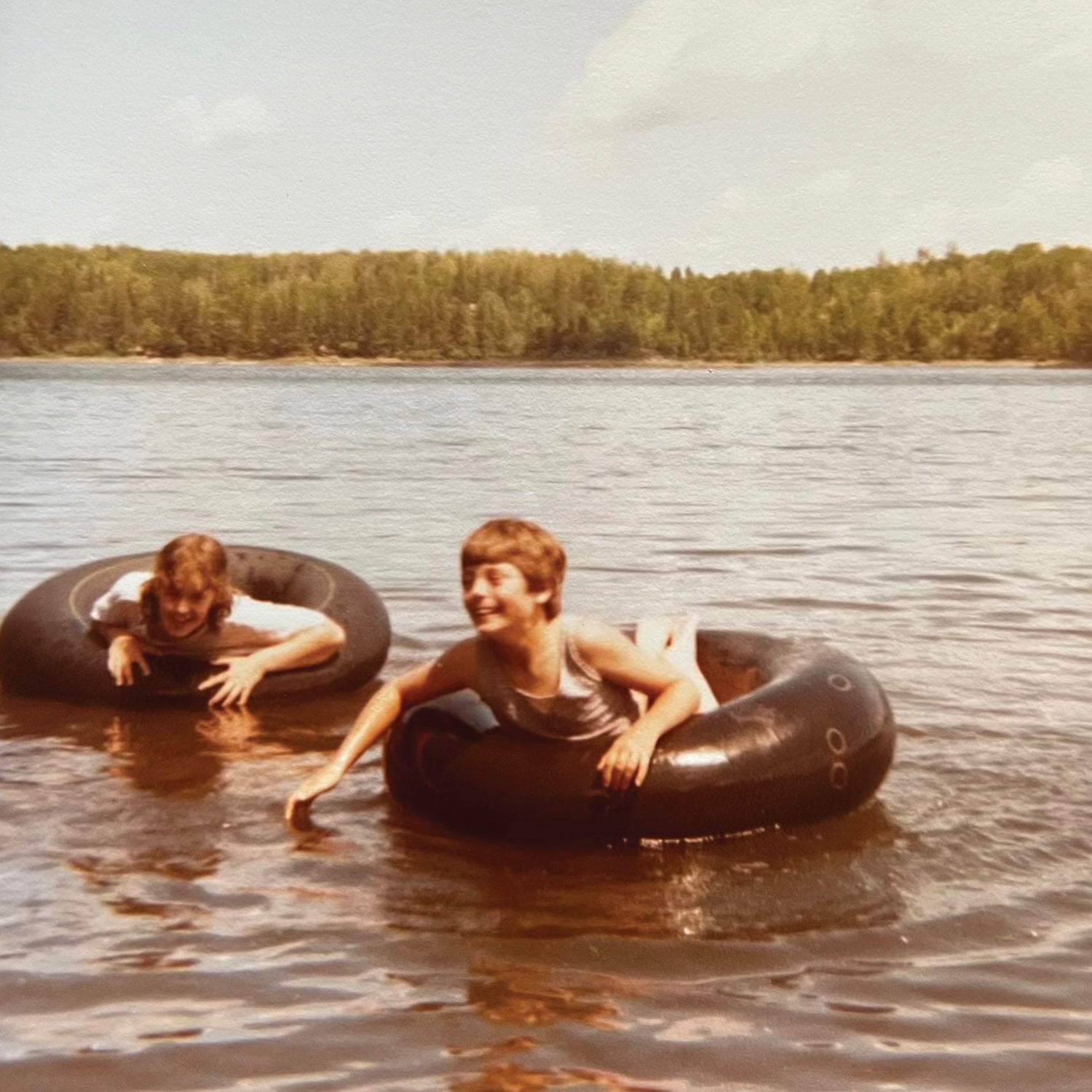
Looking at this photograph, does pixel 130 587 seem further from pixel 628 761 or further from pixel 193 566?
pixel 628 761

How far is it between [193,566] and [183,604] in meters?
0.21

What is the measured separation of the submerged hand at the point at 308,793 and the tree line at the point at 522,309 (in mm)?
105578

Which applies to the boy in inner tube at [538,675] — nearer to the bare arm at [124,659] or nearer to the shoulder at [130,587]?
the bare arm at [124,659]

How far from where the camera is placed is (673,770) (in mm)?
5793

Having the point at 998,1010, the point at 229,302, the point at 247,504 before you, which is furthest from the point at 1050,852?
the point at 229,302

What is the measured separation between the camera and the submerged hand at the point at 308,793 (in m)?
5.88

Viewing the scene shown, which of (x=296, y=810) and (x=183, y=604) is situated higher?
(x=183, y=604)

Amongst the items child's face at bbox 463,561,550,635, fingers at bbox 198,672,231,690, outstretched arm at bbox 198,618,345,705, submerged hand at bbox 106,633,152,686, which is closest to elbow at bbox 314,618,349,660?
outstretched arm at bbox 198,618,345,705

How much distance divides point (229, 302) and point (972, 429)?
277ft

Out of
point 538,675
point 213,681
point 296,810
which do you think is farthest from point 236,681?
point 538,675

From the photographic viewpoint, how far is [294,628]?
809 cm

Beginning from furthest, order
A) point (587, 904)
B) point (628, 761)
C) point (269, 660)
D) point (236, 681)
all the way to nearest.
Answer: point (269, 660)
point (236, 681)
point (628, 761)
point (587, 904)

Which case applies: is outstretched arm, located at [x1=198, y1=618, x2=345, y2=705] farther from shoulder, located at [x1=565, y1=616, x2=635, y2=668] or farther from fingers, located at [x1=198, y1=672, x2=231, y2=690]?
shoulder, located at [x1=565, y1=616, x2=635, y2=668]

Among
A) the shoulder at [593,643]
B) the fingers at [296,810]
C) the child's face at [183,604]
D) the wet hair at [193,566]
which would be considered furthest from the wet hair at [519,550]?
the child's face at [183,604]
